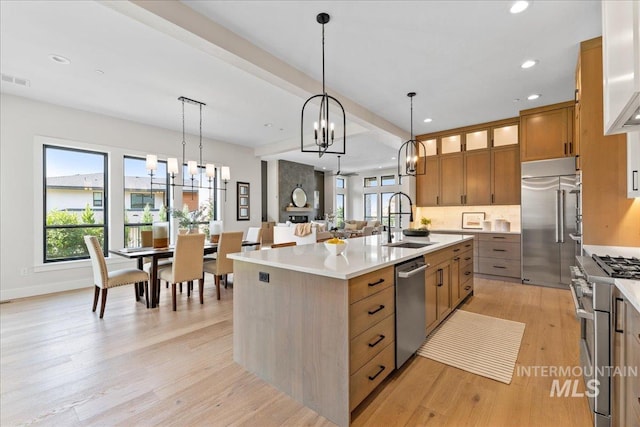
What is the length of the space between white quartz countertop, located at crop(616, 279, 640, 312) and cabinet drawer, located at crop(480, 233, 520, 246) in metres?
4.03

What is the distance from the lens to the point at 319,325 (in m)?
1.73

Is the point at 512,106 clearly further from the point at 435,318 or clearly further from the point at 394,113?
the point at 435,318

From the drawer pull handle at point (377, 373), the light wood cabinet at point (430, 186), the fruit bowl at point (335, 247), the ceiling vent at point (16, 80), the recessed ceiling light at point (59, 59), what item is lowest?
the drawer pull handle at point (377, 373)

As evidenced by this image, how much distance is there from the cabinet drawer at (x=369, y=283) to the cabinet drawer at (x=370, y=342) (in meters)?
0.24

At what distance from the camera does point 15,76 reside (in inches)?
141

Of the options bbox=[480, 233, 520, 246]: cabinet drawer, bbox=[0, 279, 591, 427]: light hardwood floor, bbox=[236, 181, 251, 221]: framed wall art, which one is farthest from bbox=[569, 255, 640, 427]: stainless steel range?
bbox=[236, 181, 251, 221]: framed wall art

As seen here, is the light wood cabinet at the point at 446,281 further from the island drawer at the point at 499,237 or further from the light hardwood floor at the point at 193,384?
the island drawer at the point at 499,237

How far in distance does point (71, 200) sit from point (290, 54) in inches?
183

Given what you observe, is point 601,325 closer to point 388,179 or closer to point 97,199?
point 97,199

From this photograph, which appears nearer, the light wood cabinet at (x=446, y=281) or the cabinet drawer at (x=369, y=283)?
the cabinet drawer at (x=369, y=283)

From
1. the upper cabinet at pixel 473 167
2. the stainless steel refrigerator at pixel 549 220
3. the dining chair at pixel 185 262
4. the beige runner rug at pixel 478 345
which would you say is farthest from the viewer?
the upper cabinet at pixel 473 167

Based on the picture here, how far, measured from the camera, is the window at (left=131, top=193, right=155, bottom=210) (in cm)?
555

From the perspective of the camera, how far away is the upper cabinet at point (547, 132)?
445cm

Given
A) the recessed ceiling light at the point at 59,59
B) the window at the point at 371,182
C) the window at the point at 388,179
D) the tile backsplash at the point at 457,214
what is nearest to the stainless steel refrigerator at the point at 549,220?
the tile backsplash at the point at 457,214
